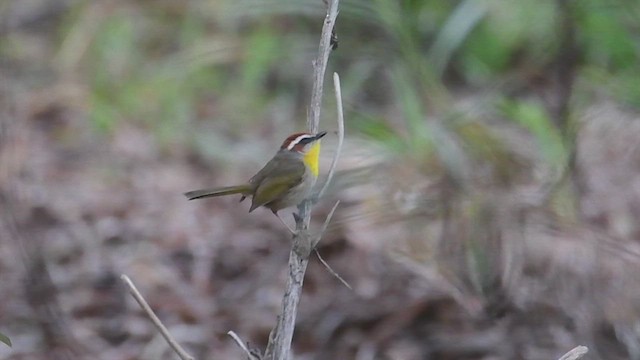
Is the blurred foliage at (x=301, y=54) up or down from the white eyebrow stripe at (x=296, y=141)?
down

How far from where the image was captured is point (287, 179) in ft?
10.5

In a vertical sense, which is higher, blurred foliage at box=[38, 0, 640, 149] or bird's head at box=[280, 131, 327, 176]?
bird's head at box=[280, 131, 327, 176]

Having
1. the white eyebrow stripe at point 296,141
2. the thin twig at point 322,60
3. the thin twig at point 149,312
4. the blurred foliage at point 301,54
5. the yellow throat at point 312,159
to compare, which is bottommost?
the blurred foliage at point 301,54

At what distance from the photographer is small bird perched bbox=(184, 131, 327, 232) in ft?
10.4

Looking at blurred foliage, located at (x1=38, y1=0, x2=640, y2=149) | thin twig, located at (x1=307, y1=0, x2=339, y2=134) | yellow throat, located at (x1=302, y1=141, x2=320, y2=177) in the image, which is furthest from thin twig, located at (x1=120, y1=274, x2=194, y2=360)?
blurred foliage, located at (x1=38, y1=0, x2=640, y2=149)

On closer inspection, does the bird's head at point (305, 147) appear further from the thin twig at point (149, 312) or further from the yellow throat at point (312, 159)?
the thin twig at point (149, 312)

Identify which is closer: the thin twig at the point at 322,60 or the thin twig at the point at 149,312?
the thin twig at the point at 149,312

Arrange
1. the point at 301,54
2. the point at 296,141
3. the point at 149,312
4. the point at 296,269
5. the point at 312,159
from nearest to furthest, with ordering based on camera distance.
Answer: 1. the point at 149,312
2. the point at 296,269
3. the point at 296,141
4. the point at 312,159
5. the point at 301,54

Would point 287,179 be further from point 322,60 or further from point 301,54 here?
point 301,54

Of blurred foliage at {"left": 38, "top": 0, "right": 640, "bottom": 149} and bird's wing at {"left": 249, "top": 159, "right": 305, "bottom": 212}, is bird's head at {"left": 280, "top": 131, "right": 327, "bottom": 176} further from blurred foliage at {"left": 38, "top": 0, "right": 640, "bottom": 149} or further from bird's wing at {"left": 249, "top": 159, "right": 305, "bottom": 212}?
blurred foliage at {"left": 38, "top": 0, "right": 640, "bottom": 149}

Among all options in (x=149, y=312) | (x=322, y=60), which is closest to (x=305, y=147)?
(x=322, y=60)

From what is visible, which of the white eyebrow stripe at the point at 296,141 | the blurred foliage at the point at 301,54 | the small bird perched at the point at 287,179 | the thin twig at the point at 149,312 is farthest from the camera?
the blurred foliage at the point at 301,54

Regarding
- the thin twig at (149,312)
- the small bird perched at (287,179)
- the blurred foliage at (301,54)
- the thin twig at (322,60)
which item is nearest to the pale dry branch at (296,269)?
the thin twig at (322,60)

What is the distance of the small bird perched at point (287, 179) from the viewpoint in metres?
3.18
